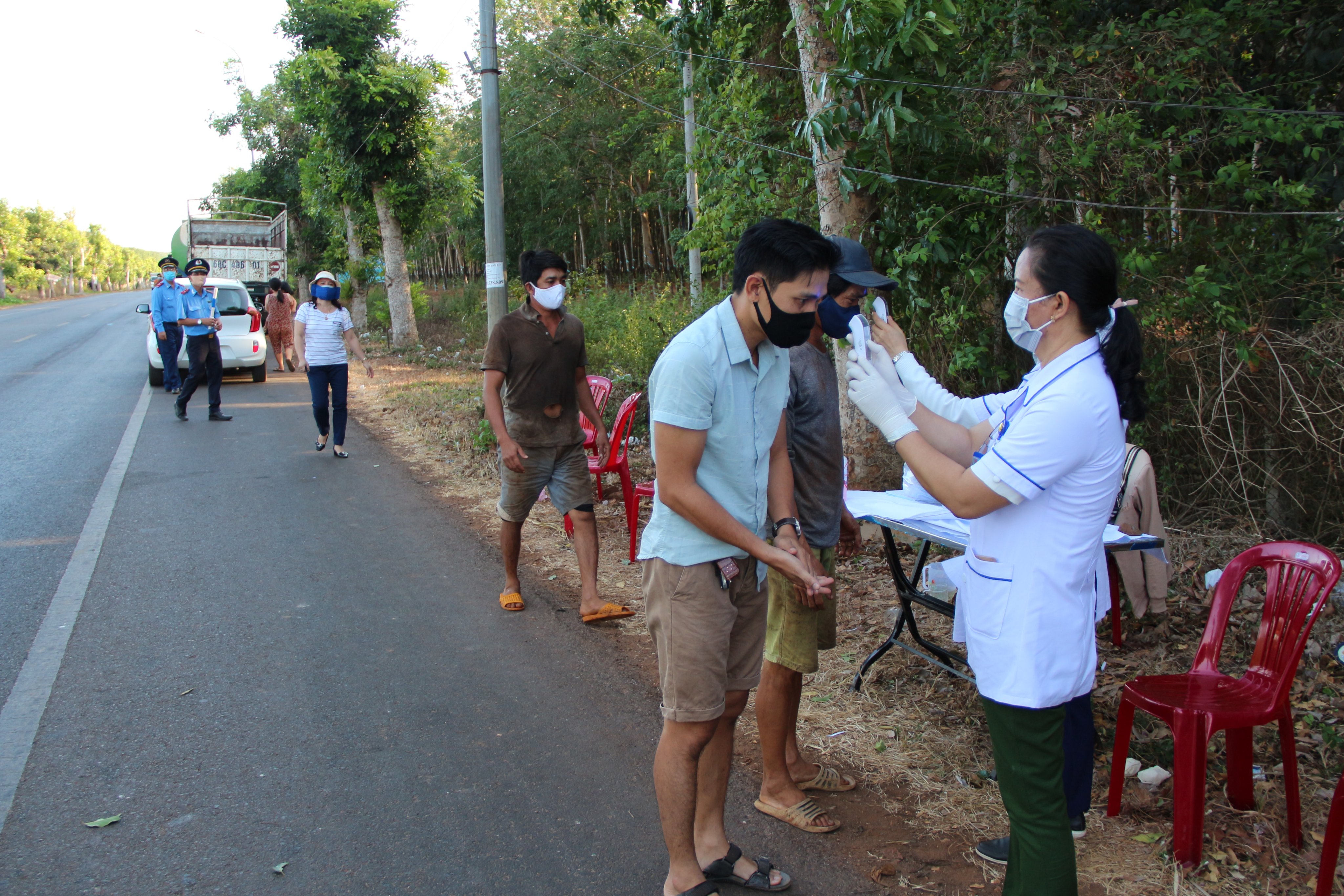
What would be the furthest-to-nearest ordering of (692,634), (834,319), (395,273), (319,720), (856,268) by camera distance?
1. (395,273)
2. (319,720)
3. (856,268)
4. (834,319)
5. (692,634)

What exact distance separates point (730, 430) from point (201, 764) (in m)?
2.61

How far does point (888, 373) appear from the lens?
8.30ft

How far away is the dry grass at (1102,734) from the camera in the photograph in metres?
2.99

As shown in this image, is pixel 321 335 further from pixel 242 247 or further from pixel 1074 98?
pixel 242 247

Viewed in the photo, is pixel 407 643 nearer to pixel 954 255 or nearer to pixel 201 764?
pixel 201 764

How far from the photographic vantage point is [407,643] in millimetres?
4949

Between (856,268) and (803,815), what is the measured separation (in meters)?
1.93

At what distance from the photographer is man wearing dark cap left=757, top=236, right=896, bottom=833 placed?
3281 mm

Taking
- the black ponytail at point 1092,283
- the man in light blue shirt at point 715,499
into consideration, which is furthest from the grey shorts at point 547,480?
the black ponytail at point 1092,283

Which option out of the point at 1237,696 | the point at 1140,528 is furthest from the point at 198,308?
the point at 1237,696

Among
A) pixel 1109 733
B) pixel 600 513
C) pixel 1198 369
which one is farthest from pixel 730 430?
pixel 600 513

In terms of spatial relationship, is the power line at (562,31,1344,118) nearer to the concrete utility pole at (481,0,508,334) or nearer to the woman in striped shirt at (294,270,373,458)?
the concrete utility pole at (481,0,508,334)

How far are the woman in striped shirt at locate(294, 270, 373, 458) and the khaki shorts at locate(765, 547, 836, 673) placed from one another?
274 inches

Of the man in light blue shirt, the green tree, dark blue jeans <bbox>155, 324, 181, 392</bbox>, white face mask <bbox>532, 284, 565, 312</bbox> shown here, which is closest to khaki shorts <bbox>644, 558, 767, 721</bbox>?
the man in light blue shirt
